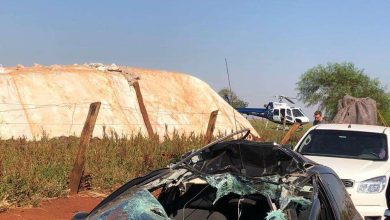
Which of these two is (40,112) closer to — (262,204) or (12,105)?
(12,105)

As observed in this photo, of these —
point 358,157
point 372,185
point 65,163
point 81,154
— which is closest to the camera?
point 372,185

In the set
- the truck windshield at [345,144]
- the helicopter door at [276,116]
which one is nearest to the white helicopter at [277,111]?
the helicopter door at [276,116]

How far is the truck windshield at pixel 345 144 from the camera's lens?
33.2 ft

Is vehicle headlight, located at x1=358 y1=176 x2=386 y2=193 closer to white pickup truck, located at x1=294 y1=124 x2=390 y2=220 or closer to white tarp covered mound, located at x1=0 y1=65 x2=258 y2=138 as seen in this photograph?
white pickup truck, located at x1=294 y1=124 x2=390 y2=220

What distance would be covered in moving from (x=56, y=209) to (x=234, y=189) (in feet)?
18.9

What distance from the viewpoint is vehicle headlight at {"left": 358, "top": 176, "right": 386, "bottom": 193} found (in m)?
8.95

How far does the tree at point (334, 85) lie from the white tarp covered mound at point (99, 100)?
42.9 feet

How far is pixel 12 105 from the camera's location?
97.5 ft

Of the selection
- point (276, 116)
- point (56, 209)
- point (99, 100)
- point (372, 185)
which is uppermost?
point (99, 100)

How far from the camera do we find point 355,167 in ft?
30.5

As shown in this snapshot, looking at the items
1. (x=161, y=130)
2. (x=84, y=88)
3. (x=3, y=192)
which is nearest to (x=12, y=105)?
(x=84, y=88)

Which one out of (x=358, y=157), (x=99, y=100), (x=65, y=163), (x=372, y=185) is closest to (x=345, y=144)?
(x=358, y=157)

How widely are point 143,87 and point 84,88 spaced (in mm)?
4410

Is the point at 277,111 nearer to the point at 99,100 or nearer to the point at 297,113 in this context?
the point at 297,113
